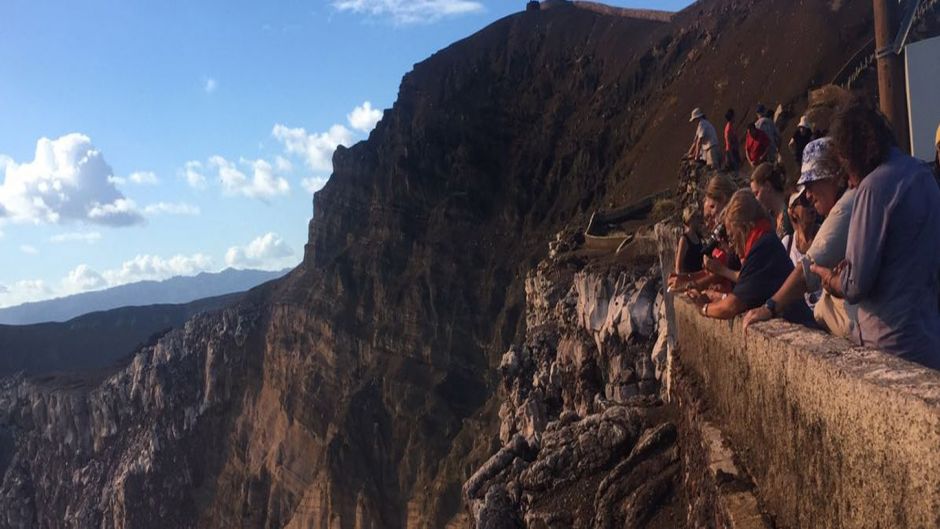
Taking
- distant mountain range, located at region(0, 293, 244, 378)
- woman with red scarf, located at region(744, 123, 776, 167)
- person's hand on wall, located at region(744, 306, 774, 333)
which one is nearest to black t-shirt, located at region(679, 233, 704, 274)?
person's hand on wall, located at region(744, 306, 774, 333)

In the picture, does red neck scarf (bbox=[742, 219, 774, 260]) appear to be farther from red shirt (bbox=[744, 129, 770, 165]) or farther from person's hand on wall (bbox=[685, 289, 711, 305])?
red shirt (bbox=[744, 129, 770, 165])

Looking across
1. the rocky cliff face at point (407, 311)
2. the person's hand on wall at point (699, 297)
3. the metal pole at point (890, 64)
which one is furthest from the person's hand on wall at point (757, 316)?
the rocky cliff face at point (407, 311)

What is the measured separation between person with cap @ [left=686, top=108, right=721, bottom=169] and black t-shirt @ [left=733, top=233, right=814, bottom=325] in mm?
10362

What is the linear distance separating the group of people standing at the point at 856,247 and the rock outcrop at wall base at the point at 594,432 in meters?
2.88

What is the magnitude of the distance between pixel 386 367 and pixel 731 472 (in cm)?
5691

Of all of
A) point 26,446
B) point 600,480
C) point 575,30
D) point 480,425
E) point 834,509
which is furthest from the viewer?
point 26,446

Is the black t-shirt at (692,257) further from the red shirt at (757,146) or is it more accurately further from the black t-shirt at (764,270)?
the red shirt at (757,146)

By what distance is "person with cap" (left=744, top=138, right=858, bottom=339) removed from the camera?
4508 mm

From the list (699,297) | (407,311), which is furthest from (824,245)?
(407,311)

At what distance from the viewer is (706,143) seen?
16875 millimetres

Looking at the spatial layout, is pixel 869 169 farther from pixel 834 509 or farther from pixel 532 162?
pixel 532 162

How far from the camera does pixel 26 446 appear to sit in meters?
83.1

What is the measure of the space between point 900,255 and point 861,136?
0.59 meters

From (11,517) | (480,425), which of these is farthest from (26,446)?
(480,425)
